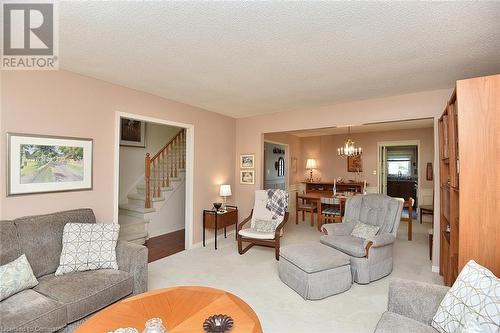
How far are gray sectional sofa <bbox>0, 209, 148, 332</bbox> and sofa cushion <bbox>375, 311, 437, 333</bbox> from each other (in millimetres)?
2061

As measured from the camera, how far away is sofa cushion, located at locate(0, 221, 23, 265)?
2.11m

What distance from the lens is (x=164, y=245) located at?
15.1 ft

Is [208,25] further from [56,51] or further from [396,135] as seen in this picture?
[396,135]

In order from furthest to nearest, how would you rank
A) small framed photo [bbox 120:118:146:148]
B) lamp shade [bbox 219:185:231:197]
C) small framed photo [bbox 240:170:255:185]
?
small framed photo [bbox 120:118:146:148] → small framed photo [bbox 240:170:255:185] → lamp shade [bbox 219:185:231:197]

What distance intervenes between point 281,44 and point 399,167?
9300 millimetres

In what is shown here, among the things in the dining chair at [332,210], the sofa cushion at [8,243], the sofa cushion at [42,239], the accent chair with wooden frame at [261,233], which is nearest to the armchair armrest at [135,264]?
the sofa cushion at [42,239]

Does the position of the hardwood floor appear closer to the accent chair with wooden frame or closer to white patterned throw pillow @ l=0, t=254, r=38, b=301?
the accent chair with wooden frame

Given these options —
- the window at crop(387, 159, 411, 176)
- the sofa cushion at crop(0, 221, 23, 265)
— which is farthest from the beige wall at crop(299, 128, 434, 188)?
the sofa cushion at crop(0, 221, 23, 265)

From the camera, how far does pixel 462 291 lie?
4.97 ft

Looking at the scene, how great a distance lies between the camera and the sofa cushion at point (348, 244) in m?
3.15

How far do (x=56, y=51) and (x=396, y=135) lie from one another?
25.2 feet

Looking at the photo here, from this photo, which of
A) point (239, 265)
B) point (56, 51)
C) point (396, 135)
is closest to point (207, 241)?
point (239, 265)

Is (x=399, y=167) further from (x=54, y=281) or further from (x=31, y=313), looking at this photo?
(x=31, y=313)

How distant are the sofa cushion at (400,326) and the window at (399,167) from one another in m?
8.95
